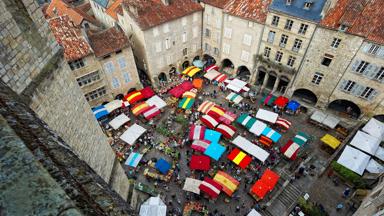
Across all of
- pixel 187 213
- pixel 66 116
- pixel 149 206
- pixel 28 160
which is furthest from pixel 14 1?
pixel 187 213

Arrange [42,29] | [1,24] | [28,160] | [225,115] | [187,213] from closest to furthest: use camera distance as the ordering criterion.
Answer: [28,160] < [1,24] < [42,29] < [187,213] < [225,115]

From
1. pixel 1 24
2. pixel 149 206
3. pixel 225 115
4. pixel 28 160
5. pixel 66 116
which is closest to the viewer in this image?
pixel 28 160

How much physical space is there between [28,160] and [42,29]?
8116 mm

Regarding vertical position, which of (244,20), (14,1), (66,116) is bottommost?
(244,20)

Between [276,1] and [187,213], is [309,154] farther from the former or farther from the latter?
[276,1]

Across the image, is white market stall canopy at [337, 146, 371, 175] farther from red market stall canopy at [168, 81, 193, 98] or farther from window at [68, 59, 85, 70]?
window at [68, 59, 85, 70]

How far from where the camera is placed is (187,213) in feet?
69.6

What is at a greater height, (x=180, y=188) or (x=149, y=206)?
(x=149, y=206)

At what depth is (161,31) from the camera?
29938mm

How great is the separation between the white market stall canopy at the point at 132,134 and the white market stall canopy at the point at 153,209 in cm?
817

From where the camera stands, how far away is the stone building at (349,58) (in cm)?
2244

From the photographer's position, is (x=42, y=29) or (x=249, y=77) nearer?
(x=42, y=29)

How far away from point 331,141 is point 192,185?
52.2 ft

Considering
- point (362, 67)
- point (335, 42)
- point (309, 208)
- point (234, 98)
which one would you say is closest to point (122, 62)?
point (234, 98)
